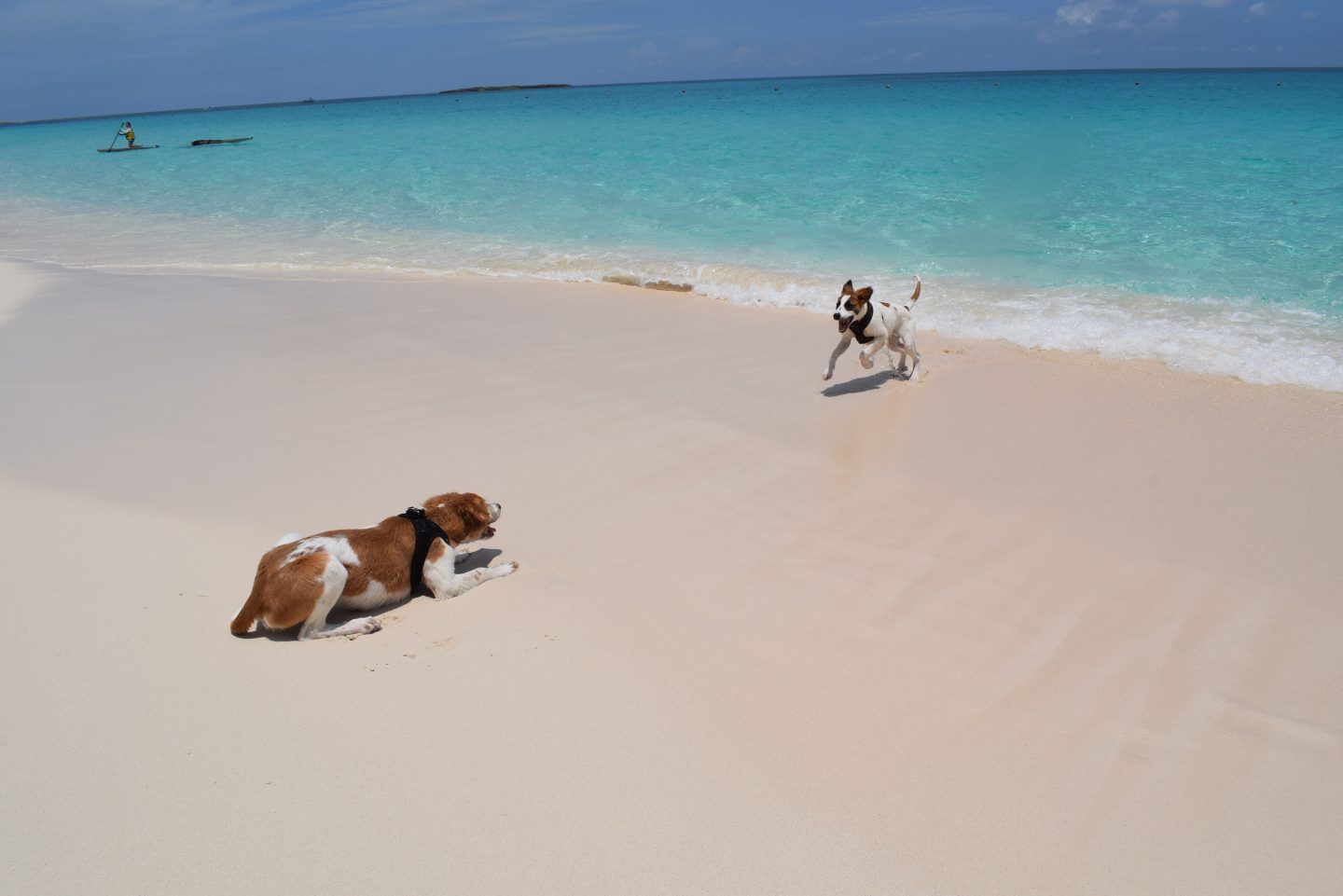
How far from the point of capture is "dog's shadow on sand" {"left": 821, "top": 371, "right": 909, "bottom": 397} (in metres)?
7.73

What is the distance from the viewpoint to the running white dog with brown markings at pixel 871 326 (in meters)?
7.48

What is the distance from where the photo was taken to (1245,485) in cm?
550

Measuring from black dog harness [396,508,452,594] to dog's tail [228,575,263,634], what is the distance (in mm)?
701

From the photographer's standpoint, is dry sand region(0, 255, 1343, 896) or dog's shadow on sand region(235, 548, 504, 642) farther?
dog's shadow on sand region(235, 548, 504, 642)

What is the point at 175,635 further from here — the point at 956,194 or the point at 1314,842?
the point at 956,194

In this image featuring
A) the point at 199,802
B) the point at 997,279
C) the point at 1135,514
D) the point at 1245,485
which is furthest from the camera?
the point at 997,279

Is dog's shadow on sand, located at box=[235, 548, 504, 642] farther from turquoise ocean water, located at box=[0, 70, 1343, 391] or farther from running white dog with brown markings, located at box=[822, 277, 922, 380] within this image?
turquoise ocean water, located at box=[0, 70, 1343, 391]

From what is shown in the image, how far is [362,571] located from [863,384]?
5042 millimetres

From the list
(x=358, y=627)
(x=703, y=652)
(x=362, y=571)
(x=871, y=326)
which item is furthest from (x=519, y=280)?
(x=703, y=652)

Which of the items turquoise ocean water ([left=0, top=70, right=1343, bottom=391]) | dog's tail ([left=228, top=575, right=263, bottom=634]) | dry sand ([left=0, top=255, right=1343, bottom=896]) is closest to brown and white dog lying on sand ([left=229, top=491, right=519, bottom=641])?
dog's tail ([left=228, top=575, right=263, bottom=634])

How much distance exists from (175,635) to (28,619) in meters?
0.77

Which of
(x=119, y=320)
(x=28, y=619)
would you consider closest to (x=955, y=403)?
(x=28, y=619)

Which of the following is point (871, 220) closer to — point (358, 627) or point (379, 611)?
point (379, 611)

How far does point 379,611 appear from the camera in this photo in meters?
4.45
